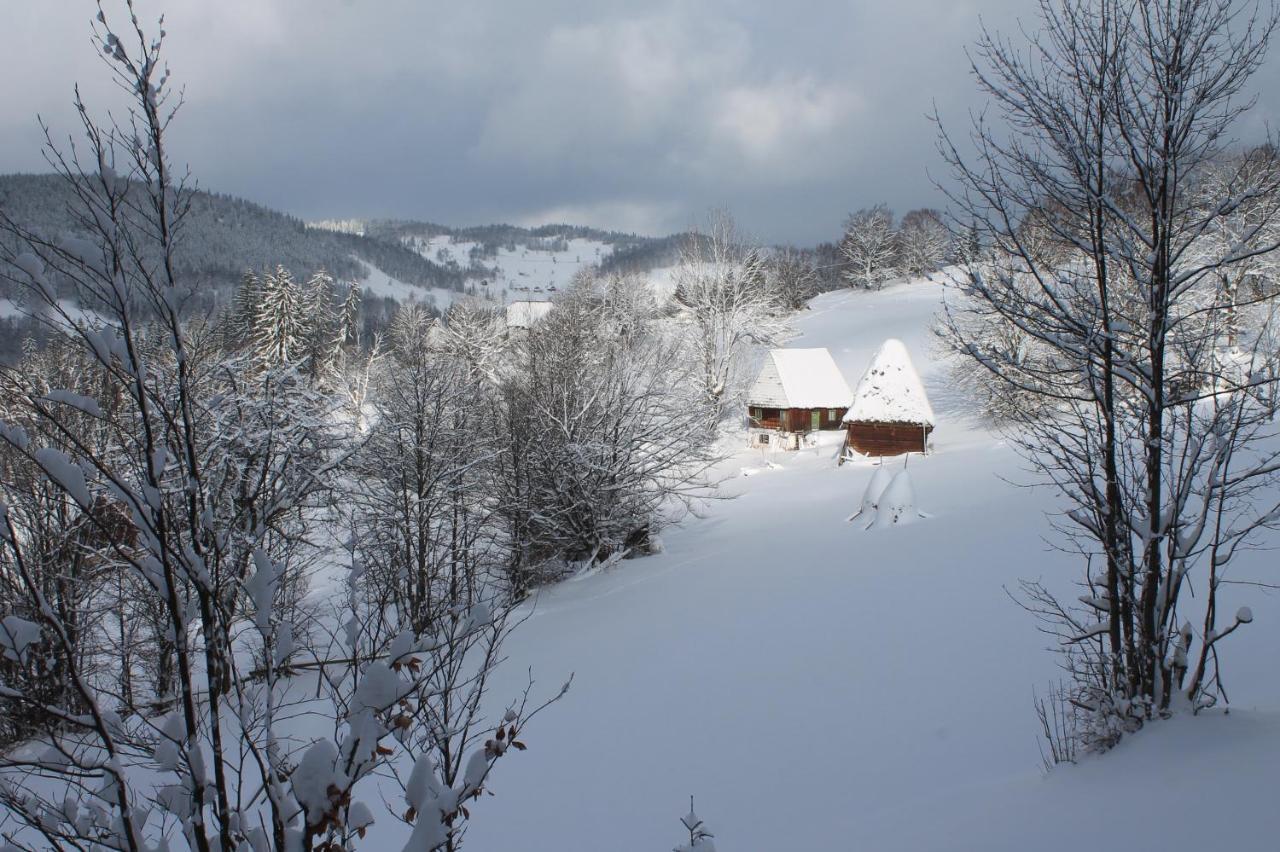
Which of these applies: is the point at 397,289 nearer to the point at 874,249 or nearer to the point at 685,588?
the point at 874,249

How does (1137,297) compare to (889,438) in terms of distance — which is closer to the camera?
(1137,297)

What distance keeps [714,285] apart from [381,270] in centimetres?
14233

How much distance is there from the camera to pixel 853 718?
6.29m

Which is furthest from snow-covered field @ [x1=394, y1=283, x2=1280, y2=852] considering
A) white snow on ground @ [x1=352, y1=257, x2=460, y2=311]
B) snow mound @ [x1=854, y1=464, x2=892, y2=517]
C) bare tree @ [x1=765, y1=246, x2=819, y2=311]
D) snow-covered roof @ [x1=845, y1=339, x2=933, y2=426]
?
white snow on ground @ [x1=352, y1=257, x2=460, y2=311]

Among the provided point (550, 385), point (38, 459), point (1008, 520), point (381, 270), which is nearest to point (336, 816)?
point (38, 459)

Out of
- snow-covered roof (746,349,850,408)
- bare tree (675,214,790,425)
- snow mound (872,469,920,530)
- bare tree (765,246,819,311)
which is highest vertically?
bare tree (765,246,819,311)

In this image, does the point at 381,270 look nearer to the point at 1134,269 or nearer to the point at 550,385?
the point at 550,385

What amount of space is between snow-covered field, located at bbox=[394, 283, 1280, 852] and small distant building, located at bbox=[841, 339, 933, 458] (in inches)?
369

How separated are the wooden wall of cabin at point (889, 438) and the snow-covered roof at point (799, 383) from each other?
4.89m

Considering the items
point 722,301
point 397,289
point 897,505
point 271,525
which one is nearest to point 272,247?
point 397,289

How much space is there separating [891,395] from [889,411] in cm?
57

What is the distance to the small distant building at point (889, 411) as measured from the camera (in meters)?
22.1

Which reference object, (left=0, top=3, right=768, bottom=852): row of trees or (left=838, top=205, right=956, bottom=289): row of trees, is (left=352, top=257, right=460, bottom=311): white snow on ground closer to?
(left=838, top=205, right=956, bottom=289): row of trees

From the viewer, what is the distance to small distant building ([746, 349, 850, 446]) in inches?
1098
